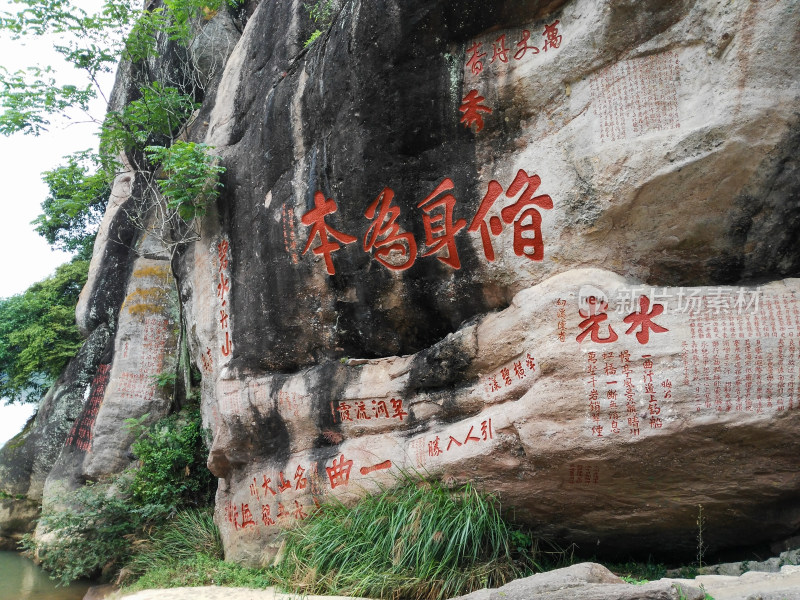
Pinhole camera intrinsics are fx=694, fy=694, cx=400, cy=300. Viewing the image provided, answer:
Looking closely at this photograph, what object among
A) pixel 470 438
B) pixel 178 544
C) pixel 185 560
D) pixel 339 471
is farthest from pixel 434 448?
pixel 178 544

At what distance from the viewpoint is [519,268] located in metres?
5.04

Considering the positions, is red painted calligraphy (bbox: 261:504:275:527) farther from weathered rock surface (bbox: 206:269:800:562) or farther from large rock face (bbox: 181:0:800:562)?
weathered rock surface (bbox: 206:269:800:562)

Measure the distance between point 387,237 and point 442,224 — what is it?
0.51 metres

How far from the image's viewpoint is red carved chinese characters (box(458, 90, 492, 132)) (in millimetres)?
5301

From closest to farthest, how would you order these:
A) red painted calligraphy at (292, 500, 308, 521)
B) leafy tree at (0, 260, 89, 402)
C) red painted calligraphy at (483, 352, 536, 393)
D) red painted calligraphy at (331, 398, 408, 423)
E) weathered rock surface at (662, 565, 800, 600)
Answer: weathered rock surface at (662, 565, 800, 600) < red painted calligraphy at (483, 352, 536, 393) < red painted calligraphy at (331, 398, 408, 423) < red painted calligraphy at (292, 500, 308, 521) < leafy tree at (0, 260, 89, 402)

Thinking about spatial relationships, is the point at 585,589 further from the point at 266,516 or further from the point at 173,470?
the point at 173,470

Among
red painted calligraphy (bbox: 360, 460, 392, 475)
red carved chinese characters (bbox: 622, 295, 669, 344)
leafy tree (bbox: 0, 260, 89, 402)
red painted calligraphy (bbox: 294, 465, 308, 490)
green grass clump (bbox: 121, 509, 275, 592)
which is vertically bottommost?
green grass clump (bbox: 121, 509, 275, 592)

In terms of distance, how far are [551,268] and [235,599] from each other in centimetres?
325

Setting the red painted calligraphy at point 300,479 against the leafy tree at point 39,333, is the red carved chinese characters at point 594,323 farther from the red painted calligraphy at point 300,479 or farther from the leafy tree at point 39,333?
the leafy tree at point 39,333

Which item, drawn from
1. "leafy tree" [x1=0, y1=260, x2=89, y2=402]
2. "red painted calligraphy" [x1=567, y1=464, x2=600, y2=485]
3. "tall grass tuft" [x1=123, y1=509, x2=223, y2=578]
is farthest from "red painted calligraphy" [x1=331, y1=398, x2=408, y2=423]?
"leafy tree" [x1=0, y1=260, x2=89, y2=402]

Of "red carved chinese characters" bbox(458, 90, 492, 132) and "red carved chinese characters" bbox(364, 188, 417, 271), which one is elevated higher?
"red carved chinese characters" bbox(458, 90, 492, 132)

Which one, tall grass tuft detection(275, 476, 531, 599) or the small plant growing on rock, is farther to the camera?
tall grass tuft detection(275, 476, 531, 599)

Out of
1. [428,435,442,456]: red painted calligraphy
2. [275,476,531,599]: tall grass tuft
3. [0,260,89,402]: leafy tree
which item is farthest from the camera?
[0,260,89,402]: leafy tree

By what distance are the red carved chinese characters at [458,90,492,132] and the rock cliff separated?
2 cm
